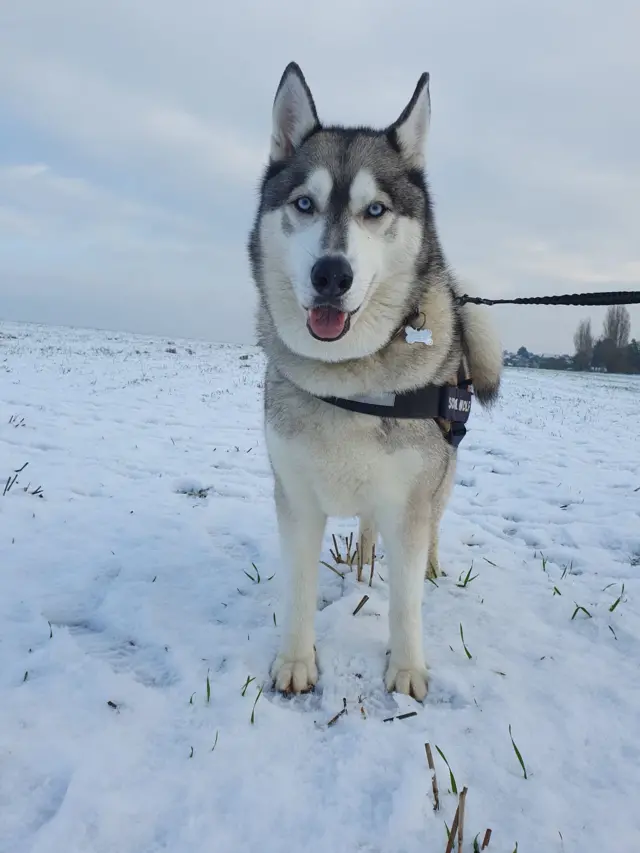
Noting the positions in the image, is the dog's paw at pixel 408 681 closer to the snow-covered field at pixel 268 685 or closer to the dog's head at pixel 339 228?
the snow-covered field at pixel 268 685

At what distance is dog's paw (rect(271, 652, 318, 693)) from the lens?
2.17 metres

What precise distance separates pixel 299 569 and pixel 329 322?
1.09 metres

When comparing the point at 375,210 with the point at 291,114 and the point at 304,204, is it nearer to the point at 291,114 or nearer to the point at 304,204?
the point at 304,204

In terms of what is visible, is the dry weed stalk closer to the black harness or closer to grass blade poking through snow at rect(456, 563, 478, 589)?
the black harness

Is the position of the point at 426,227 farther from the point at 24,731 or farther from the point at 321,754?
the point at 24,731

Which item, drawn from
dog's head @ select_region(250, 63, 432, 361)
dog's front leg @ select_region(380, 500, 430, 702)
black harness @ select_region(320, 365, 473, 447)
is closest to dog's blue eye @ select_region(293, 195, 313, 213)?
dog's head @ select_region(250, 63, 432, 361)

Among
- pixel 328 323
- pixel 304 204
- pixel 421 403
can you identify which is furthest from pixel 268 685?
pixel 304 204

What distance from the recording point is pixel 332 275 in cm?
203

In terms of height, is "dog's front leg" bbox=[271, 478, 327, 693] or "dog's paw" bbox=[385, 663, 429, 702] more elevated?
"dog's front leg" bbox=[271, 478, 327, 693]

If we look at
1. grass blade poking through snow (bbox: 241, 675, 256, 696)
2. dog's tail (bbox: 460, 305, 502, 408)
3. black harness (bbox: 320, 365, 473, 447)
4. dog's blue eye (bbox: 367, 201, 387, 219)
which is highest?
dog's blue eye (bbox: 367, 201, 387, 219)

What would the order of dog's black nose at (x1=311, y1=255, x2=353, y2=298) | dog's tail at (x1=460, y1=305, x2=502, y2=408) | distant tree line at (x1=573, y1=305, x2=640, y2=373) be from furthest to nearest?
1. distant tree line at (x1=573, y1=305, x2=640, y2=373)
2. dog's tail at (x1=460, y1=305, x2=502, y2=408)
3. dog's black nose at (x1=311, y1=255, x2=353, y2=298)

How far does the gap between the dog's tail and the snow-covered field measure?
1.17 metres

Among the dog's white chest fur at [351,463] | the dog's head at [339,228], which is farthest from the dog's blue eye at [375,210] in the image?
the dog's white chest fur at [351,463]

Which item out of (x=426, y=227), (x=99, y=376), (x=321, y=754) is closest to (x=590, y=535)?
(x=426, y=227)
